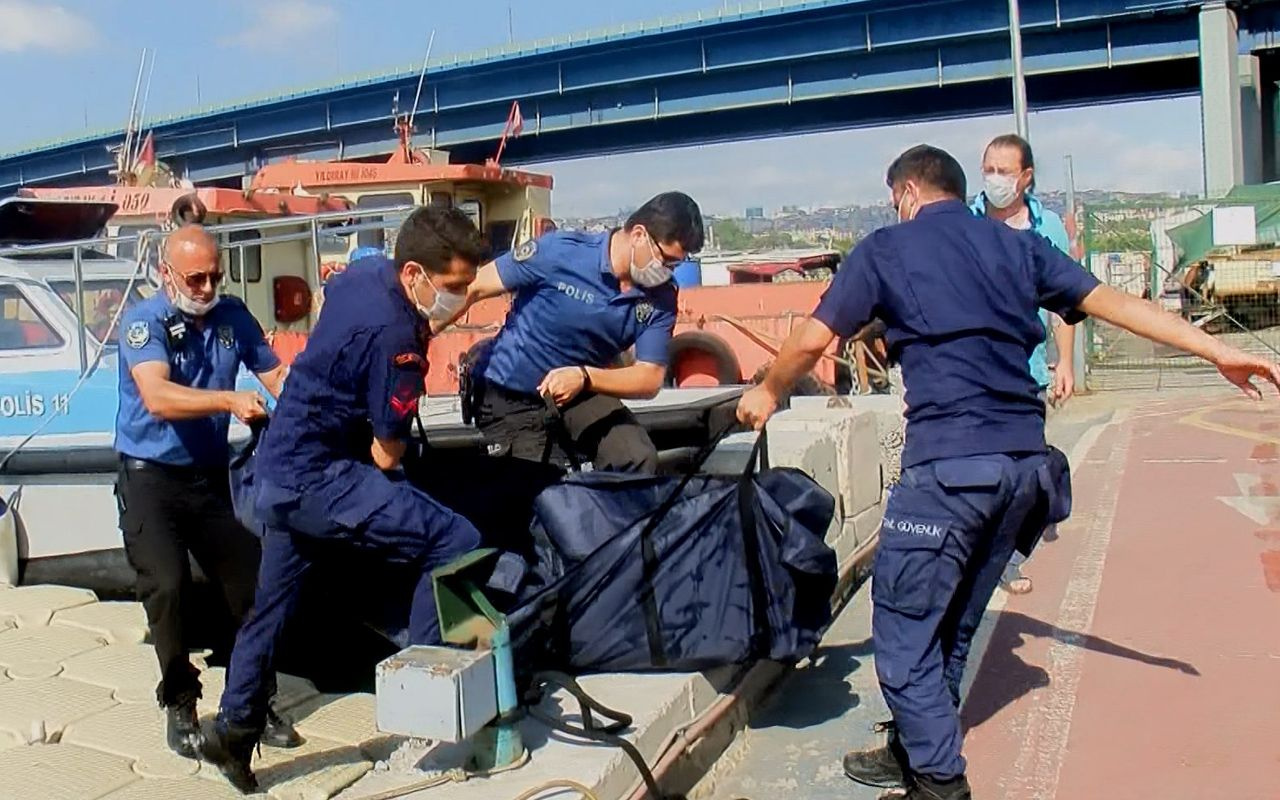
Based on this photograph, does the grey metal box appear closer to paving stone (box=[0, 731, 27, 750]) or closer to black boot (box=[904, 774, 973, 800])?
black boot (box=[904, 774, 973, 800])

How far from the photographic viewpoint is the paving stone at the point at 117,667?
4.83m

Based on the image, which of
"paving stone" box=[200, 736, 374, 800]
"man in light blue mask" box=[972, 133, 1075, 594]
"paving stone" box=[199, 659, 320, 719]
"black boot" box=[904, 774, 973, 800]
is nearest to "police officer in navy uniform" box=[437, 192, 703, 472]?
"paving stone" box=[199, 659, 320, 719]

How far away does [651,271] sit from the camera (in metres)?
4.59

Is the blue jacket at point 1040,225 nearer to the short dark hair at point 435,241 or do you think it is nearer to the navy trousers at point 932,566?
the navy trousers at point 932,566

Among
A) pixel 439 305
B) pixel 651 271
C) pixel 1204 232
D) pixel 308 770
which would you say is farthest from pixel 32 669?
pixel 1204 232

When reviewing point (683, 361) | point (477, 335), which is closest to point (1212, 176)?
point (683, 361)

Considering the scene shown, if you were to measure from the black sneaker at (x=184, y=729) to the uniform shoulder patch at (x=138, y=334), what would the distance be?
1.16 m

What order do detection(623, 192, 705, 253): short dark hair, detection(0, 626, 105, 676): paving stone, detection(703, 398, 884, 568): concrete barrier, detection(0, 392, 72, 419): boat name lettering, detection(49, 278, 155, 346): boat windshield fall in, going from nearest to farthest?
detection(623, 192, 705, 253): short dark hair, detection(0, 626, 105, 676): paving stone, detection(703, 398, 884, 568): concrete barrier, detection(0, 392, 72, 419): boat name lettering, detection(49, 278, 155, 346): boat windshield

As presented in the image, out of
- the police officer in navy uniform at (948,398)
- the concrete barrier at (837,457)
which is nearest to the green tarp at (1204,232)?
the concrete barrier at (837,457)

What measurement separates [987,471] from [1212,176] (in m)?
33.7

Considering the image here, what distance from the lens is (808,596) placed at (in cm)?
397

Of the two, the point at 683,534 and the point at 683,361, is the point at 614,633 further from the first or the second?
the point at 683,361

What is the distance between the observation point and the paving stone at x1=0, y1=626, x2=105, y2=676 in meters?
5.10

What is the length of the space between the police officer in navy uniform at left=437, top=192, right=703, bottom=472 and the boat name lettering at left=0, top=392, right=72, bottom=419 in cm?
316
